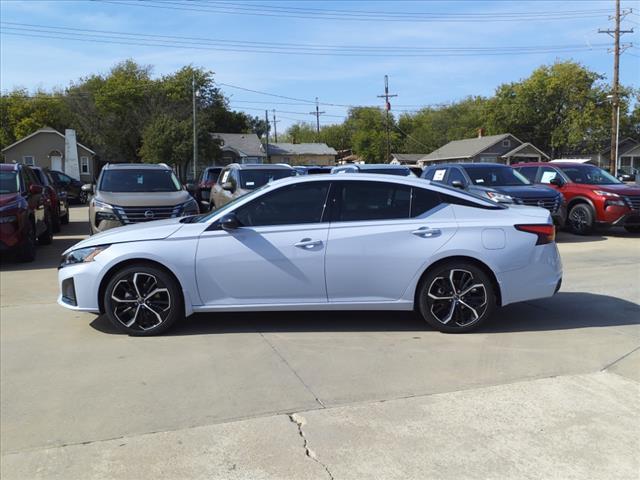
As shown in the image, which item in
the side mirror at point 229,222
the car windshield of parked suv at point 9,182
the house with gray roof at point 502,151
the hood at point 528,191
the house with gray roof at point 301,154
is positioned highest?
the house with gray roof at point 301,154

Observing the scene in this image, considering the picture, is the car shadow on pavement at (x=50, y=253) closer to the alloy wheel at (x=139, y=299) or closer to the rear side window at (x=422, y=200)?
the alloy wheel at (x=139, y=299)

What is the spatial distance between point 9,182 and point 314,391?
9.17m

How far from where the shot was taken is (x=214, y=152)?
170ft

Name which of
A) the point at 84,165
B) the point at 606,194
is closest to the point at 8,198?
the point at 606,194

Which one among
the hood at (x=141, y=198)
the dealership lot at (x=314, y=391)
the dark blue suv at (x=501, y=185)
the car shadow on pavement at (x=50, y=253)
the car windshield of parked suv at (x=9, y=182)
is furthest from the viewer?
the dark blue suv at (x=501, y=185)

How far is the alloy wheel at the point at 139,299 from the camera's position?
5.54m

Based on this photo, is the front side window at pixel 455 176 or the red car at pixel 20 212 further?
the front side window at pixel 455 176

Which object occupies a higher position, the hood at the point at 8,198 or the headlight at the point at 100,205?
the hood at the point at 8,198

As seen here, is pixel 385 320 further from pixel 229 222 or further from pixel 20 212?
pixel 20 212

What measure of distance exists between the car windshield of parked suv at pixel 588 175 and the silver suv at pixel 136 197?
31.1 feet

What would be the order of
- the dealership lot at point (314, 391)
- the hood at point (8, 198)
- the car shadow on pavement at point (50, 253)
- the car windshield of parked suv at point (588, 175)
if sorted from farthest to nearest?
the car windshield of parked suv at point (588, 175) < the car shadow on pavement at point (50, 253) < the hood at point (8, 198) < the dealership lot at point (314, 391)

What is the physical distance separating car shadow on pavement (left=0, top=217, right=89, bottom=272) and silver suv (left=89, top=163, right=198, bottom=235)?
1223 mm

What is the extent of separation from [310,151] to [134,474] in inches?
3354

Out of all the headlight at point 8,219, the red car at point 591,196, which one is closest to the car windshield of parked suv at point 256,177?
the headlight at point 8,219
